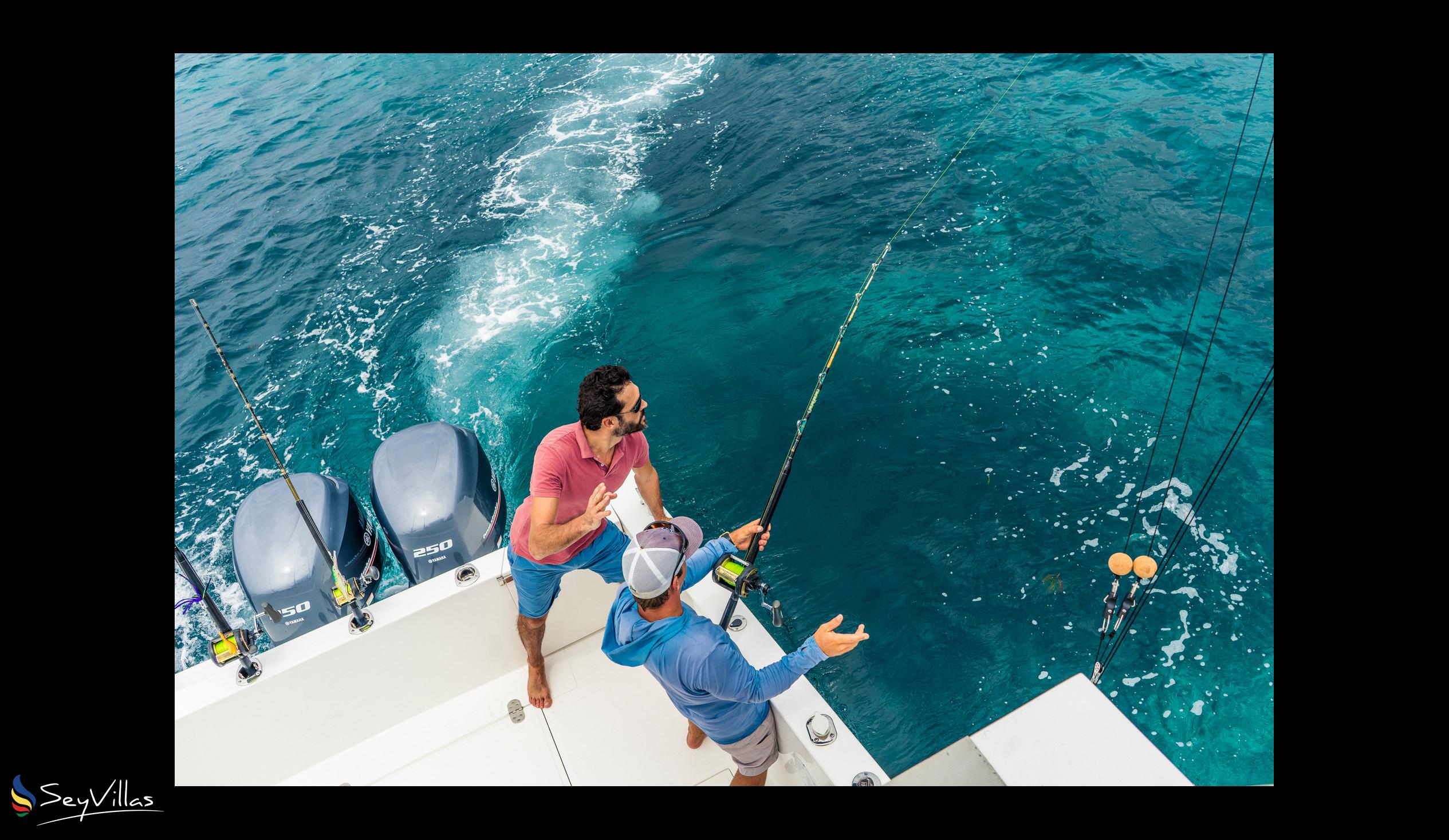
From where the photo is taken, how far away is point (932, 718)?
411 cm

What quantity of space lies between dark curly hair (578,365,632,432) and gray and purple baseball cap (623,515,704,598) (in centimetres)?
55

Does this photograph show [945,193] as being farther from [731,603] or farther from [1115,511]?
[731,603]

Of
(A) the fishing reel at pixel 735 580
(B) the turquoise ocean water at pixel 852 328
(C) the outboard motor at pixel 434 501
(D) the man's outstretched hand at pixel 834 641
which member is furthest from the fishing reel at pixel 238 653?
(B) the turquoise ocean water at pixel 852 328

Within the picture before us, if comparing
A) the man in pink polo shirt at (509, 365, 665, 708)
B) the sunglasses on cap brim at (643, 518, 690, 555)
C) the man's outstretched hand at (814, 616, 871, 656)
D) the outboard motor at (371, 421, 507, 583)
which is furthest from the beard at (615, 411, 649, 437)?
the outboard motor at (371, 421, 507, 583)

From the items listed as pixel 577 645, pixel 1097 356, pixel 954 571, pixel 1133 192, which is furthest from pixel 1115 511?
pixel 1133 192

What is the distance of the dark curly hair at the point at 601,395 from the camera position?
8.54ft

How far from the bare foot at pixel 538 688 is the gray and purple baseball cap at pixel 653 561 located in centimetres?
113

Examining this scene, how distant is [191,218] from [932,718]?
36.7 feet

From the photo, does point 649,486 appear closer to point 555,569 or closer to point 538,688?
point 555,569

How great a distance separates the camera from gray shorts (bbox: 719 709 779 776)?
247 cm

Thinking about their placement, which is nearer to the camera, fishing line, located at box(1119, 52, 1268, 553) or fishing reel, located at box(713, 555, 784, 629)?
fishing reel, located at box(713, 555, 784, 629)
